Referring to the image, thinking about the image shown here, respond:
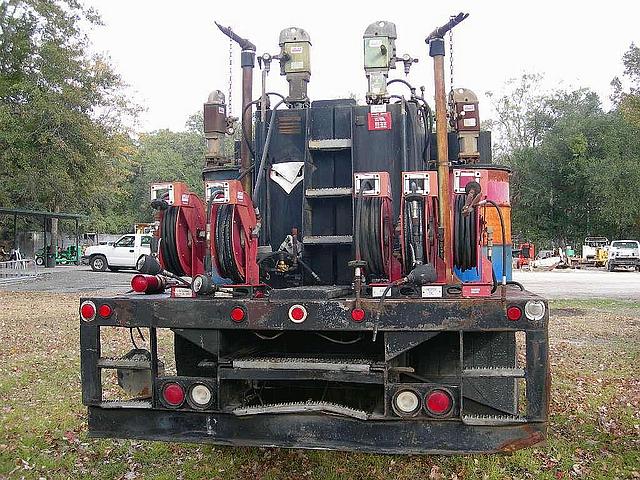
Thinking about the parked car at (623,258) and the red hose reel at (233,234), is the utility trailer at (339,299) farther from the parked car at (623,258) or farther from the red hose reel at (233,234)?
the parked car at (623,258)

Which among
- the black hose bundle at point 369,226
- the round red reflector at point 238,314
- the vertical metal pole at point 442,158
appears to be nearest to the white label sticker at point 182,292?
the round red reflector at point 238,314

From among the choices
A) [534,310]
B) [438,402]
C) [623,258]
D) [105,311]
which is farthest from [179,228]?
[623,258]

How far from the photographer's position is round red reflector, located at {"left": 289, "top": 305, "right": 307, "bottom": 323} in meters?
3.97

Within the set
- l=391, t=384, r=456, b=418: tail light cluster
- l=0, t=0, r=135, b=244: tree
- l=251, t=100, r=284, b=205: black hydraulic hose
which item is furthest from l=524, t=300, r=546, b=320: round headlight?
l=0, t=0, r=135, b=244: tree

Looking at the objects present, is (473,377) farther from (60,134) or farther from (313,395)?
(60,134)

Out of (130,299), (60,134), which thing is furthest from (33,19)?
(130,299)

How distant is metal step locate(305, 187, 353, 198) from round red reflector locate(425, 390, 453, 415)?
68.2 inches

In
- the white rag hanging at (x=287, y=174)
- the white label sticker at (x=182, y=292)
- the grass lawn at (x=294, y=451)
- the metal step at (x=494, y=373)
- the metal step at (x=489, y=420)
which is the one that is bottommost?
the grass lawn at (x=294, y=451)

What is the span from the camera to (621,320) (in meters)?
13.3

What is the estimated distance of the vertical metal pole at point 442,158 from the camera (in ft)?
14.3

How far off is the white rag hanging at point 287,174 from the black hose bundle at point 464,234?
148 centimetres

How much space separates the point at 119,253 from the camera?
3025 cm

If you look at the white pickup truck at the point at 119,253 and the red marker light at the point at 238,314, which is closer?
the red marker light at the point at 238,314

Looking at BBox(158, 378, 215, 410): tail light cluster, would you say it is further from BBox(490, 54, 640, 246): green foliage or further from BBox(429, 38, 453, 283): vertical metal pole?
BBox(490, 54, 640, 246): green foliage
